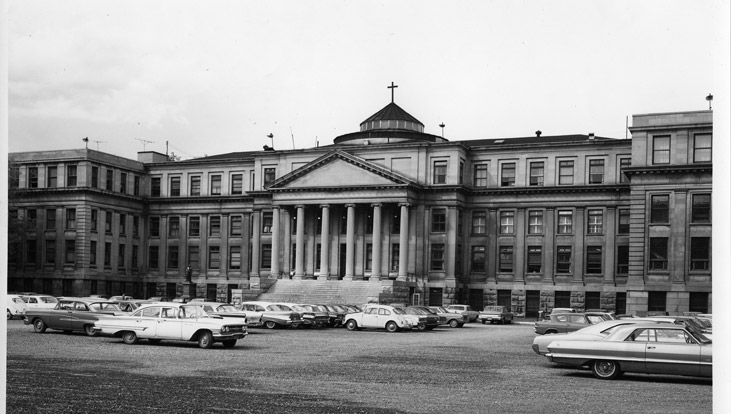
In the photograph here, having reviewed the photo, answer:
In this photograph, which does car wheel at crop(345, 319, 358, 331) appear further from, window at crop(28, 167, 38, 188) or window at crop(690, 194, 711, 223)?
window at crop(28, 167, 38, 188)

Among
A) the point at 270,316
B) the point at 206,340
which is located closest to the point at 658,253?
the point at 270,316

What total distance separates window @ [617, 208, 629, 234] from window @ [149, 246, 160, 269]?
44.9 m

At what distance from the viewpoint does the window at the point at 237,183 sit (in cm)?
8638

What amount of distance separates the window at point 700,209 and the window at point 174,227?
49.2m

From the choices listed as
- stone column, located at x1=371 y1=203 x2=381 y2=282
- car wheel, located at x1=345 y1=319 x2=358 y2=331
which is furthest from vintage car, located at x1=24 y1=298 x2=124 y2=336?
stone column, located at x1=371 y1=203 x2=381 y2=282

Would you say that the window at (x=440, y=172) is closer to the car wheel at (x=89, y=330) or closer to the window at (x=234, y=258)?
the window at (x=234, y=258)

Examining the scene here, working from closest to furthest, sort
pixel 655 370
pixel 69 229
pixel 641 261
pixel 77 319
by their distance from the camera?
pixel 655 370 → pixel 77 319 → pixel 641 261 → pixel 69 229

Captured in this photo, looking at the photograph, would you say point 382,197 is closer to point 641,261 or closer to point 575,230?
point 575,230

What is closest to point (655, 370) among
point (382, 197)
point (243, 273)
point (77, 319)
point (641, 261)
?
point (77, 319)

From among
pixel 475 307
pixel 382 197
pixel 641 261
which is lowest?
pixel 475 307

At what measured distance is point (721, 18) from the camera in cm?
956

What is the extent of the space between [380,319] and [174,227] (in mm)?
46987

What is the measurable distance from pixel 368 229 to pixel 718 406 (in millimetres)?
67729

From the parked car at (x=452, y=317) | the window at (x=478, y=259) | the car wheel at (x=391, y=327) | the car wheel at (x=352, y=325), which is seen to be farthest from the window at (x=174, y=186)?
the car wheel at (x=391, y=327)
